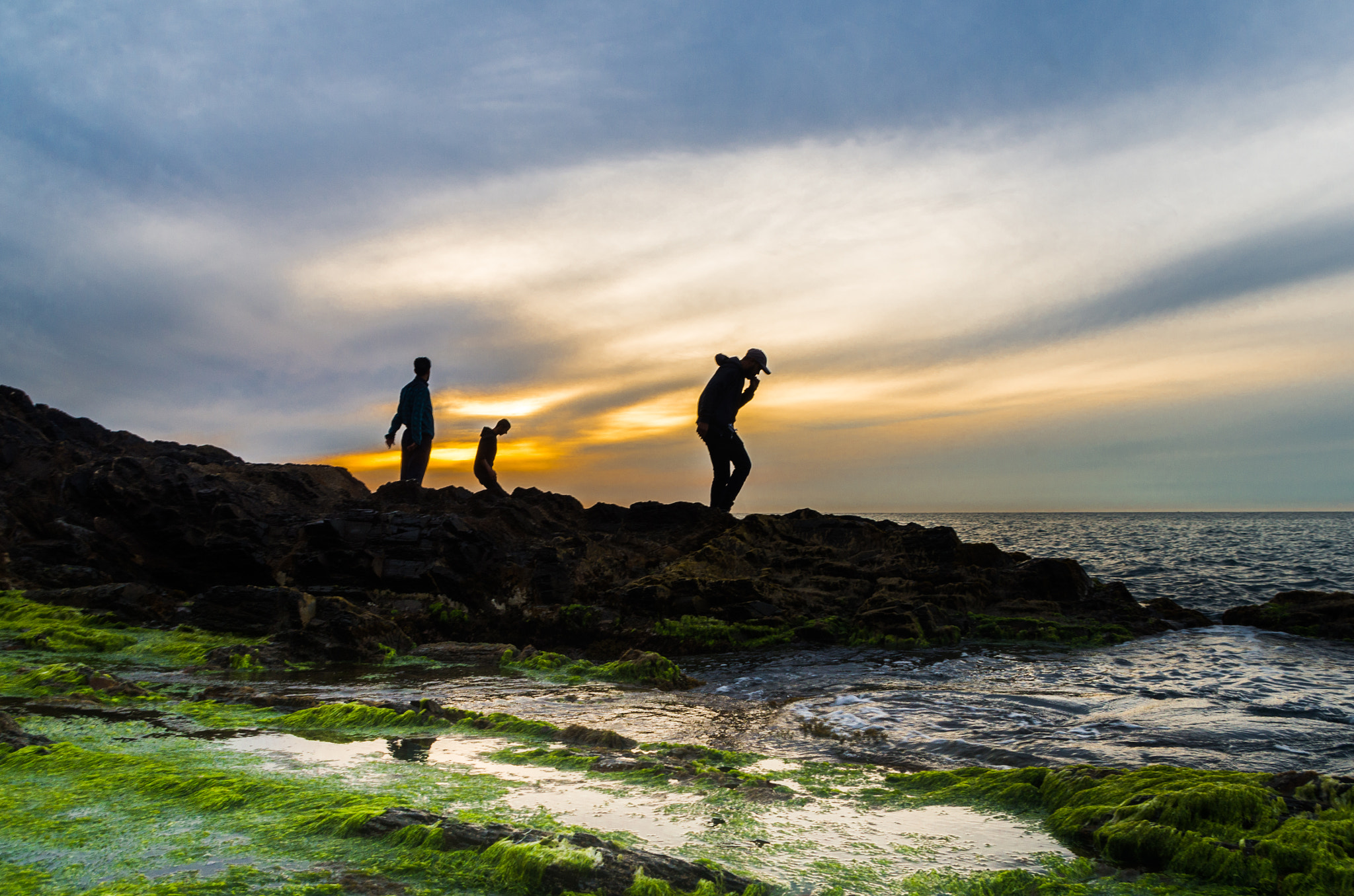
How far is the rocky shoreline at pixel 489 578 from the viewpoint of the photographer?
8.82m

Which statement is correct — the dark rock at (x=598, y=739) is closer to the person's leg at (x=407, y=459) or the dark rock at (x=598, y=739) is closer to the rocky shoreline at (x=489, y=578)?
the rocky shoreline at (x=489, y=578)

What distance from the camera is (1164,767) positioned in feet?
12.1

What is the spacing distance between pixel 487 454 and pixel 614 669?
10.4 metres

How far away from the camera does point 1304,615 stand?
952 centimetres

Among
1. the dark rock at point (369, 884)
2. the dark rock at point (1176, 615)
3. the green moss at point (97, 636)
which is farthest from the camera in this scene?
the dark rock at point (1176, 615)

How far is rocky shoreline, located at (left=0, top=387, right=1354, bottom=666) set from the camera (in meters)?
Answer: 8.82

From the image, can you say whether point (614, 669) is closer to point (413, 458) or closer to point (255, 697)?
point (255, 697)

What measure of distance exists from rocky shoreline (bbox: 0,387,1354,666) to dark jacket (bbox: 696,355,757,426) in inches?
78.9

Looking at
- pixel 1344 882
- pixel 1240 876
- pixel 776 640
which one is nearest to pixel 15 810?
pixel 1240 876

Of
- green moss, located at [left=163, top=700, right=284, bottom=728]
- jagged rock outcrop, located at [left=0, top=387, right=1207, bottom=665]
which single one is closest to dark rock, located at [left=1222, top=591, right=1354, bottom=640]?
jagged rock outcrop, located at [left=0, top=387, right=1207, bottom=665]

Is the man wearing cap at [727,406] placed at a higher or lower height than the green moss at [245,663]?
higher

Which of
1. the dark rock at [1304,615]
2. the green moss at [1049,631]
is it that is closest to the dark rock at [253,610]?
the green moss at [1049,631]

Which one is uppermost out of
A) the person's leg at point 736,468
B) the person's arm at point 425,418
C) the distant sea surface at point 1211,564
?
the person's arm at point 425,418

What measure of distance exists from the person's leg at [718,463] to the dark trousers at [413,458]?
5.59 meters
